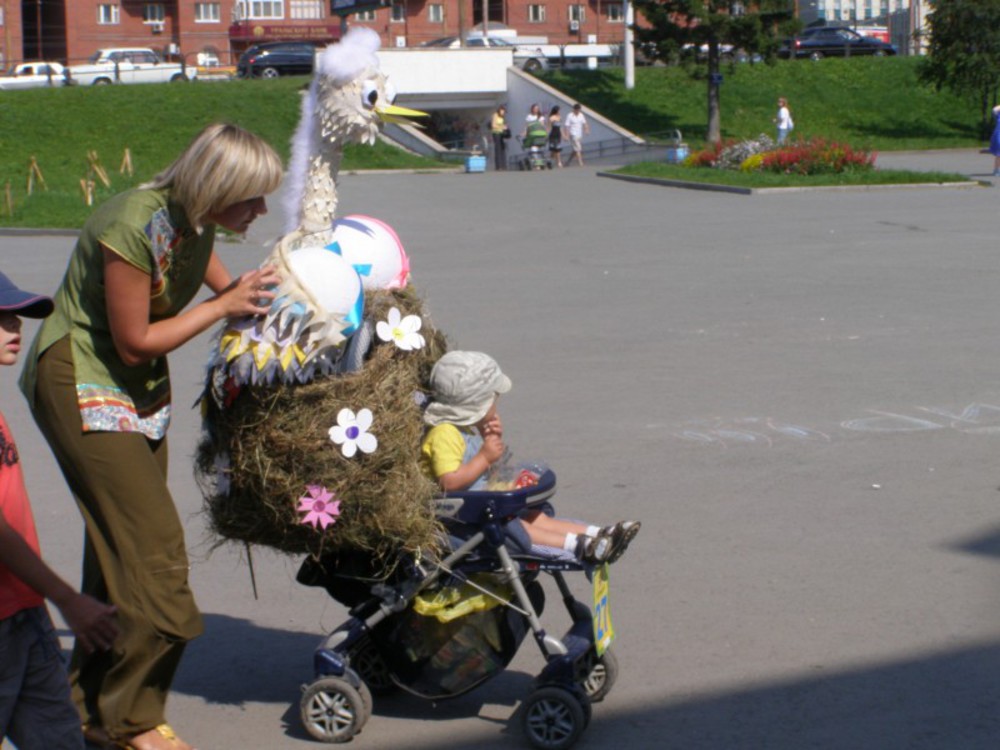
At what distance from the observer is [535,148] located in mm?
40688

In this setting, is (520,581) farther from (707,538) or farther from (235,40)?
(235,40)

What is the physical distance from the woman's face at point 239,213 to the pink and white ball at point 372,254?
54 cm

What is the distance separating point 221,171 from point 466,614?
5.03 feet

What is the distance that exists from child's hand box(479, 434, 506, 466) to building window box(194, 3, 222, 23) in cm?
7757

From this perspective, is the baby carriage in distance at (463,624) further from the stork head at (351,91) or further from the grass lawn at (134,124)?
the grass lawn at (134,124)

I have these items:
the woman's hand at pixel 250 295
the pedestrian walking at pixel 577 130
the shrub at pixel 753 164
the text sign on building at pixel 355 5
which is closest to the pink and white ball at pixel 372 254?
the woman's hand at pixel 250 295

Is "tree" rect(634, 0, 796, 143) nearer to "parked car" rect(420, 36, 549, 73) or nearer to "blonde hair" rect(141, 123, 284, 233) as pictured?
"parked car" rect(420, 36, 549, 73)

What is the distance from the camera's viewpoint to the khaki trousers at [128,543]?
3902 millimetres

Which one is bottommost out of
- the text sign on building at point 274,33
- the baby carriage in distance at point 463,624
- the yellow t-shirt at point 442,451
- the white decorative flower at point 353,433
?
the baby carriage in distance at point 463,624

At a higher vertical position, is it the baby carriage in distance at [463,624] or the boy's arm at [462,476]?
the boy's arm at [462,476]

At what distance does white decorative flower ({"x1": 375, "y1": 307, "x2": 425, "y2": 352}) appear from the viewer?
4238 millimetres

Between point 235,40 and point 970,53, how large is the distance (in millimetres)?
39007

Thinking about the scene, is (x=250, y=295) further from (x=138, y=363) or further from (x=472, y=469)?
(x=472, y=469)

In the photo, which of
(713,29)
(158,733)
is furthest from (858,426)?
(713,29)
